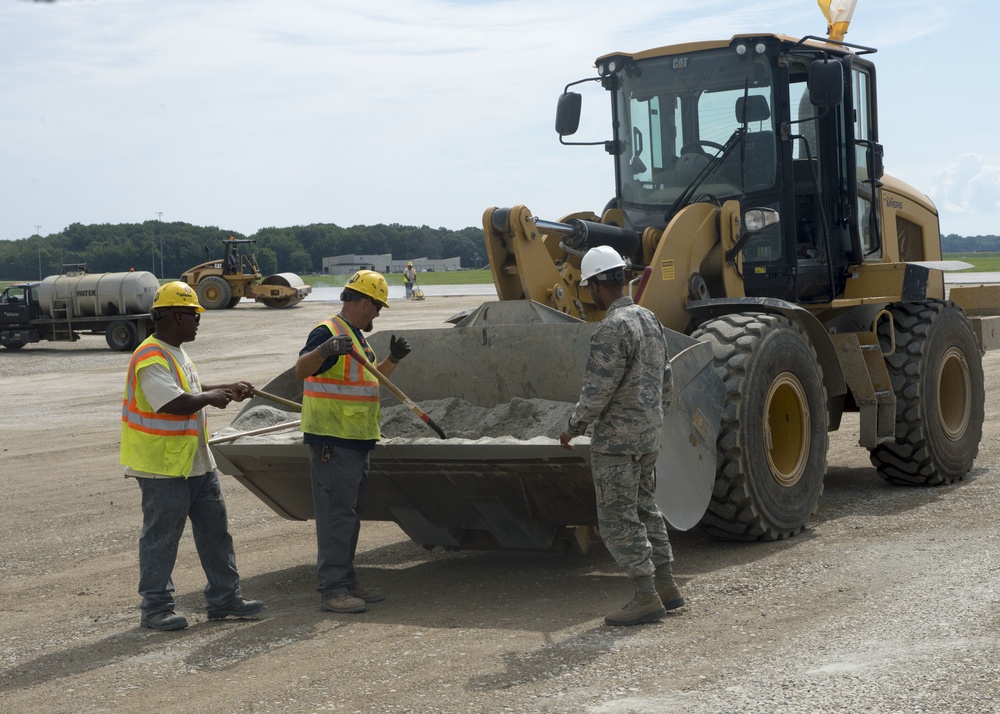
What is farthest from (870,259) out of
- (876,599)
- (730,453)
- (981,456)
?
(876,599)

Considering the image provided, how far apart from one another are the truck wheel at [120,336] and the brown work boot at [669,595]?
24.8 metres

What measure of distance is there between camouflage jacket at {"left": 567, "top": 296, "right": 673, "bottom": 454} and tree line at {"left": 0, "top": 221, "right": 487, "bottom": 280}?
130 feet

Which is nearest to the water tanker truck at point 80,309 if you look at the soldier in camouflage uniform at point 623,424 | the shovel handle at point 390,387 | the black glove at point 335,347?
the shovel handle at point 390,387

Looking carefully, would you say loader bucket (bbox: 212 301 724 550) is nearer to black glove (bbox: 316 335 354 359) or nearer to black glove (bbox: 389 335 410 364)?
black glove (bbox: 389 335 410 364)

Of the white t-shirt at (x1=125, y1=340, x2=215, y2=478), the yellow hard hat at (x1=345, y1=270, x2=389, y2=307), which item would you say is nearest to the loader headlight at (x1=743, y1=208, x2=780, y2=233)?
the yellow hard hat at (x1=345, y1=270, x2=389, y2=307)

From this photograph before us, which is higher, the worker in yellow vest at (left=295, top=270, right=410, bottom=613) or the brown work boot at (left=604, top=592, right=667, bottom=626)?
the worker in yellow vest at (left=295, top=270, right=410, bottom=613)

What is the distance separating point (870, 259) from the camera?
10.2m

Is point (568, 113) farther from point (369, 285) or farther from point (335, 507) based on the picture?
point (335, 507)

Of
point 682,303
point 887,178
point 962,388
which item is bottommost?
point 962,388

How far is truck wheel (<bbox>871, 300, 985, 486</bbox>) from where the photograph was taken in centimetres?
956

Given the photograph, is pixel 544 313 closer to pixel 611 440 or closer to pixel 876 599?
pixel 611 440

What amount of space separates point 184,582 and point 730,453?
3.46 m

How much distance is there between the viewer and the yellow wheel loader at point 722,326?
279 inches

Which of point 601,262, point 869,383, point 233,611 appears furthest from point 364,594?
point 869,383
